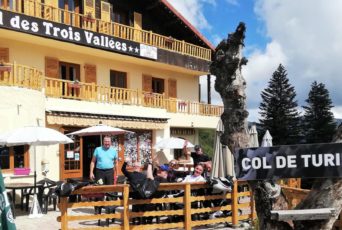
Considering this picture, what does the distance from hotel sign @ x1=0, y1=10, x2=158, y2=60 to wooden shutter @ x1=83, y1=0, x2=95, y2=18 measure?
1.73m

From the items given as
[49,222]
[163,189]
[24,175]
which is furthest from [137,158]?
[163,189]

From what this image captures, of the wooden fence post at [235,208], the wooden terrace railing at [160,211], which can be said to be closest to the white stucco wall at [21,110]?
the wooden terrace railing at [160,211]

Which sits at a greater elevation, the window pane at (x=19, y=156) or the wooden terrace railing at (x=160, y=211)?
the window pane at (x=19, y=156)

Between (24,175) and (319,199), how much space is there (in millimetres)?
11488

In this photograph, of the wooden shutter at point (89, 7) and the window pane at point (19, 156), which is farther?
the wooden shutter at point (89, 7)

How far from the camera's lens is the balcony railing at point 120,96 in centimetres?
1744

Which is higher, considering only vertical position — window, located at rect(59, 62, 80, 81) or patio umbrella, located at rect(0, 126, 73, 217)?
window, located at rect(59, 62, 80, 81)

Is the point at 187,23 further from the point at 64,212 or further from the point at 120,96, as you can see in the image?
the point at 64,212

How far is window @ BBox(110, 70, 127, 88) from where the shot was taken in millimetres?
21969

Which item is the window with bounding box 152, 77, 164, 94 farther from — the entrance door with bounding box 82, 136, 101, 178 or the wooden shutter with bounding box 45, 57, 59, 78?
the wooden shutter with bounding box 45, 57, 59, 78

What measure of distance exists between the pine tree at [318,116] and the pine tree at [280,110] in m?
1.12

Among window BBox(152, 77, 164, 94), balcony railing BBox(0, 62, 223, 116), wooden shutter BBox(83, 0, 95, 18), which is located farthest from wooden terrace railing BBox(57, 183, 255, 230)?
window BBox(152, 77, 164, 94)

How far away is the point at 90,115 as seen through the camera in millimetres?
18234

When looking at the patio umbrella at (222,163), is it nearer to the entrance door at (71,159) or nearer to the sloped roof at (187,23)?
the entrance door at (71,159)
